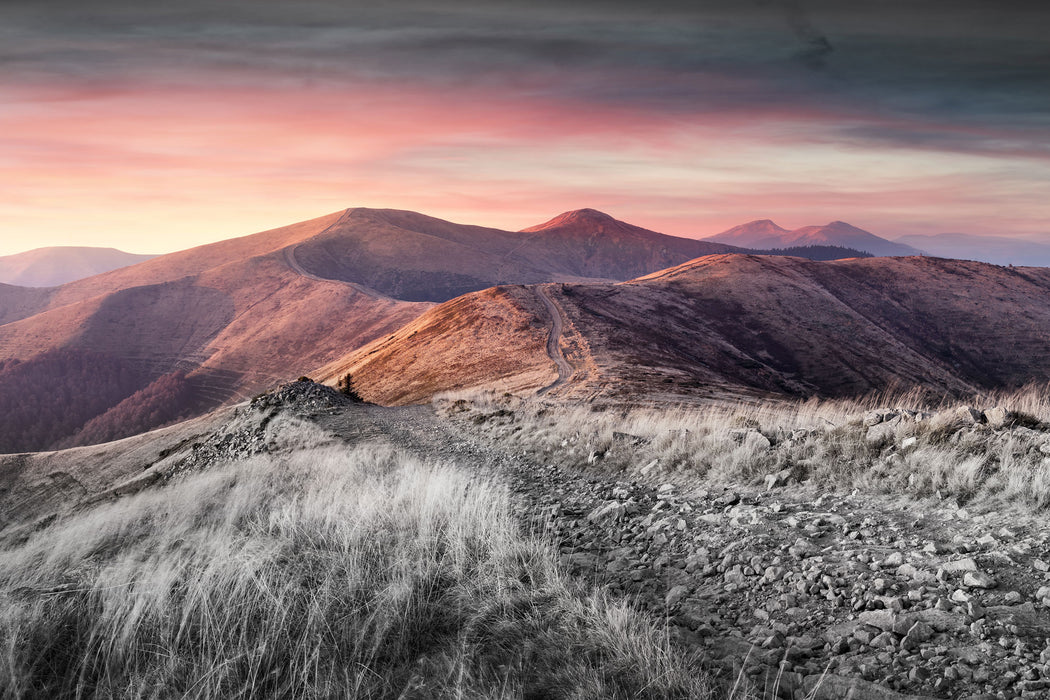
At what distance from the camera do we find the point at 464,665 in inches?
125

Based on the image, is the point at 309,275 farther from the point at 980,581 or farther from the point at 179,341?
the point at 980,581

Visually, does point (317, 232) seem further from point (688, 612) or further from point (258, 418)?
point (688, 612)

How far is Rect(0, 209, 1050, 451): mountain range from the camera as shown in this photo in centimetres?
4169

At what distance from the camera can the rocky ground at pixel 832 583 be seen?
297 centimetres

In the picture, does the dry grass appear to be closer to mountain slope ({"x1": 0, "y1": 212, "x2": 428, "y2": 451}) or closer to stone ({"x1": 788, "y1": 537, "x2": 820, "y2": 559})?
stone ({"x1": 788, "y1": 537, "x2": 820, "y2": 559})

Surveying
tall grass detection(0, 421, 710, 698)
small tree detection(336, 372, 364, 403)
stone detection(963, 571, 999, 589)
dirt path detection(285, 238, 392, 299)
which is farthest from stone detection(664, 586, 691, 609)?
dirt path detection(285, 238, 392, 299)

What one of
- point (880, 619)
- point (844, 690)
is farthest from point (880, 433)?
point (844, 690)

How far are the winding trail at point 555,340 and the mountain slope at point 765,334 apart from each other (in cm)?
60

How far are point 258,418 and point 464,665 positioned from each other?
20514 millimetres

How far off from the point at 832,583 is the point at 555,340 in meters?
37.8

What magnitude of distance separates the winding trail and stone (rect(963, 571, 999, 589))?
2215cm

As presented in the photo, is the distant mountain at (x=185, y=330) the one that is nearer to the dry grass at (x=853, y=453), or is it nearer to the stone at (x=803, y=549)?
the dry grass at (x=853, y=453)

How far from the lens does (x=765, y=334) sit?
198ft

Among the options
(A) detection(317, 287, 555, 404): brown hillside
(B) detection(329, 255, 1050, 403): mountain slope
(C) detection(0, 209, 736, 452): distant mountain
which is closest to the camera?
(A) detection(317, 287, 555, 404): brown hillside
